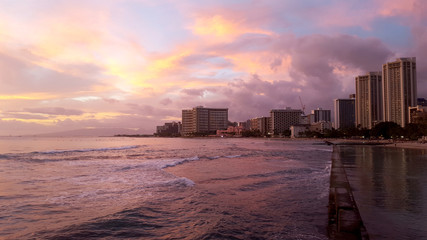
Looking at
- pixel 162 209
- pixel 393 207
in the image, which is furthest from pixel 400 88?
pixel 162 209

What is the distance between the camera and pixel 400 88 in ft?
543

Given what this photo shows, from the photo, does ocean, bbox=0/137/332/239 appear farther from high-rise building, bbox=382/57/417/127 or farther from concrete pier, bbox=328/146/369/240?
high-rise building, bbox=382/57/417/127

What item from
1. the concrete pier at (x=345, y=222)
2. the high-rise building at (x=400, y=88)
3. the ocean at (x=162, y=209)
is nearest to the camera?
the concrete pier at (x=345, y=222)

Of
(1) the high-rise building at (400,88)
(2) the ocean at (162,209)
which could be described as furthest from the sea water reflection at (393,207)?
(1) the high-rise building at (400,88)

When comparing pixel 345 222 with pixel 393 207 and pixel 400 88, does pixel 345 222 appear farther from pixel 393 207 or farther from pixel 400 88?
pixel 400 88

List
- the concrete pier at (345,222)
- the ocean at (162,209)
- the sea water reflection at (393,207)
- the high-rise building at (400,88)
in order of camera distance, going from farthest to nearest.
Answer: the high-rise building at (400,88)
the ocean at (162,209)
the sea water reflection at (393,207)
the concrete pier at (345,222)

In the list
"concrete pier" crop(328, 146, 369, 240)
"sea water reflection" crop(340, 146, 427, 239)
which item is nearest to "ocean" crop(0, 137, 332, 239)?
"concrete pier" crop(328, 146, 369, 240)

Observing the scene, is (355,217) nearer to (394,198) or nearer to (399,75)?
(394,198)

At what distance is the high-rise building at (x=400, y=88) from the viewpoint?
532ft

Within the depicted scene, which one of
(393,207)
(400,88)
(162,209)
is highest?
(400,88)

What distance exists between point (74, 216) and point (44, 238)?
4.95ft

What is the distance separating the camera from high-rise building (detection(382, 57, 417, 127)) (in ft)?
532

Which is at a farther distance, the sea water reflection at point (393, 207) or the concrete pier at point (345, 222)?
the sea water reflection at point (393, 207)

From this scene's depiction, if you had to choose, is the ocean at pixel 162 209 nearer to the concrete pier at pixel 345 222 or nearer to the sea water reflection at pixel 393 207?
the concrete pier at pixel 345 222
